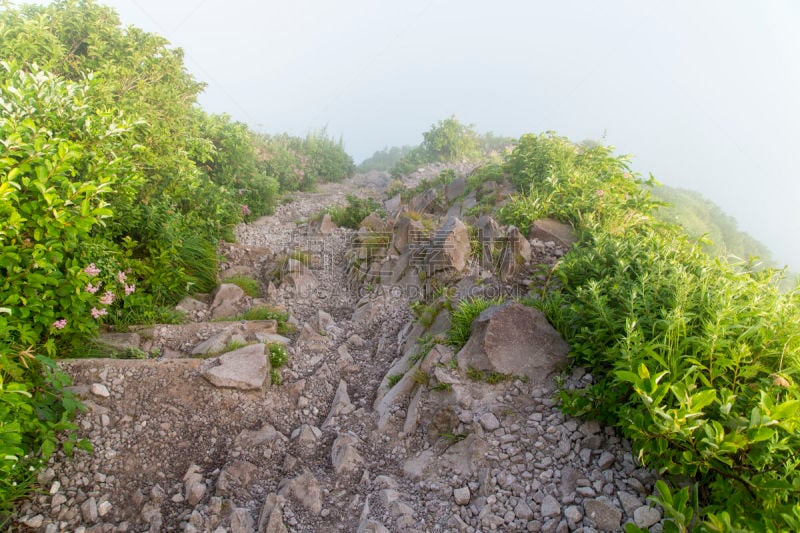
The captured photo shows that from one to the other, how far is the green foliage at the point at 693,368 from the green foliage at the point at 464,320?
678mm

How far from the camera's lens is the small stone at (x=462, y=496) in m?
3.80

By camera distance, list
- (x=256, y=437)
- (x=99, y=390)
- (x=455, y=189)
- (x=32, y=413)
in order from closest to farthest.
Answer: (x=32, y=413)
(x=99, y=390)
(x=256, y=437)
(x=455, y=189)

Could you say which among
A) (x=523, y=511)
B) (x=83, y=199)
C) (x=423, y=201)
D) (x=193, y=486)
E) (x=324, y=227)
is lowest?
(x=193, y=486)

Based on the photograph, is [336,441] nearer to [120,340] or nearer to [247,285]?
[120,340]

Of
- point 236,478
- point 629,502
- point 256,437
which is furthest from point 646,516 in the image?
point 256,437

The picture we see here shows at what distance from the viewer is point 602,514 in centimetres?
326

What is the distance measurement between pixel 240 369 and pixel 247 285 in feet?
9.31

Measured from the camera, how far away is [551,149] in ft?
28.7

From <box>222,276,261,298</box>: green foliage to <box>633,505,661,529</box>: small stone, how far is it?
645 centimetres

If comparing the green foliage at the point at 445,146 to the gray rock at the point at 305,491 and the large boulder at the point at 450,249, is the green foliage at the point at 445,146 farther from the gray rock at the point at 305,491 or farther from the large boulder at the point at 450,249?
the gray rock at the point at 305,491

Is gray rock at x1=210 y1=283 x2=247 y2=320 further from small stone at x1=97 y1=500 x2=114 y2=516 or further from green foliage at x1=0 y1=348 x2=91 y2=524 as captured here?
small stone at x1=97 y1=500 x2=114 y2=516

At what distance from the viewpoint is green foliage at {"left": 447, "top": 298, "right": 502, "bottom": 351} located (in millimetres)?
5293

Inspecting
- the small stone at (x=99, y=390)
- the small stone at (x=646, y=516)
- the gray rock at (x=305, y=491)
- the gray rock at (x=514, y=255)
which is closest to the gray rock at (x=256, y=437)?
the gray rock at (x=305, y=491)

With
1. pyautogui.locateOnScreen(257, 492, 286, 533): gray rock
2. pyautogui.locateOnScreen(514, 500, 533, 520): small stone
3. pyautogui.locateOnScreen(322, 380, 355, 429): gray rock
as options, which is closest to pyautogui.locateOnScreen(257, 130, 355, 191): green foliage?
pyautogui.locateOnScreen(322, 380, 355, 429): gray rock
